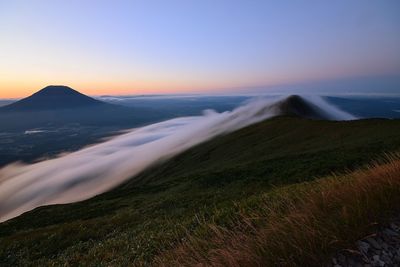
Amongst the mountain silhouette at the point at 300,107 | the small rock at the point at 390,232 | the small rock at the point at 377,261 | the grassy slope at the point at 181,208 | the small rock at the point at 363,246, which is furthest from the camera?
the mountain silhouette at the point at 300,107

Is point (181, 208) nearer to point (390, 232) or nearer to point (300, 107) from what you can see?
point (390, 232)

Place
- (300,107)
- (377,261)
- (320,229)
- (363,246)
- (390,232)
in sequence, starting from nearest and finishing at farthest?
(377,261)
(363,246)
(390,232)
(320,229)
(300,107)

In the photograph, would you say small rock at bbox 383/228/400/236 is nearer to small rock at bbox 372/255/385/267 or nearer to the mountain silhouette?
small rock at bbox 372/255/385/267

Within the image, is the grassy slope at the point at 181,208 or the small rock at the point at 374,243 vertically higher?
the small rock at the point at 374,243

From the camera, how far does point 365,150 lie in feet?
113

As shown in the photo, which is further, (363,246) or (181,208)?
(181,208)

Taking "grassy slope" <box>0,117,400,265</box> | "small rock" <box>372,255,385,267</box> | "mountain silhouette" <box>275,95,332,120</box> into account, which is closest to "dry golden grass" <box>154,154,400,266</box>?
"small rock" <box>372,255,385,267</box>

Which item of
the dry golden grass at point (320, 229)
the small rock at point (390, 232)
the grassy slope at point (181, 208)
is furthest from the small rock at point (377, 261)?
the grassy slope at point (181, 208)

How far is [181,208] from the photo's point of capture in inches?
964

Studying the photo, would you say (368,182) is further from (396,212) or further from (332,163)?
(332,163)

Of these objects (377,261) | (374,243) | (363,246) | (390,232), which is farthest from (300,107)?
(377,261)

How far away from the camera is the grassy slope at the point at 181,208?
12451 mm

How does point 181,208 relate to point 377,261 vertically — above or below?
below

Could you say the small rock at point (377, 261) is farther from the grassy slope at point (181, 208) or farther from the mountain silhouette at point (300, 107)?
the mountain silhouette at point (300, 107)
